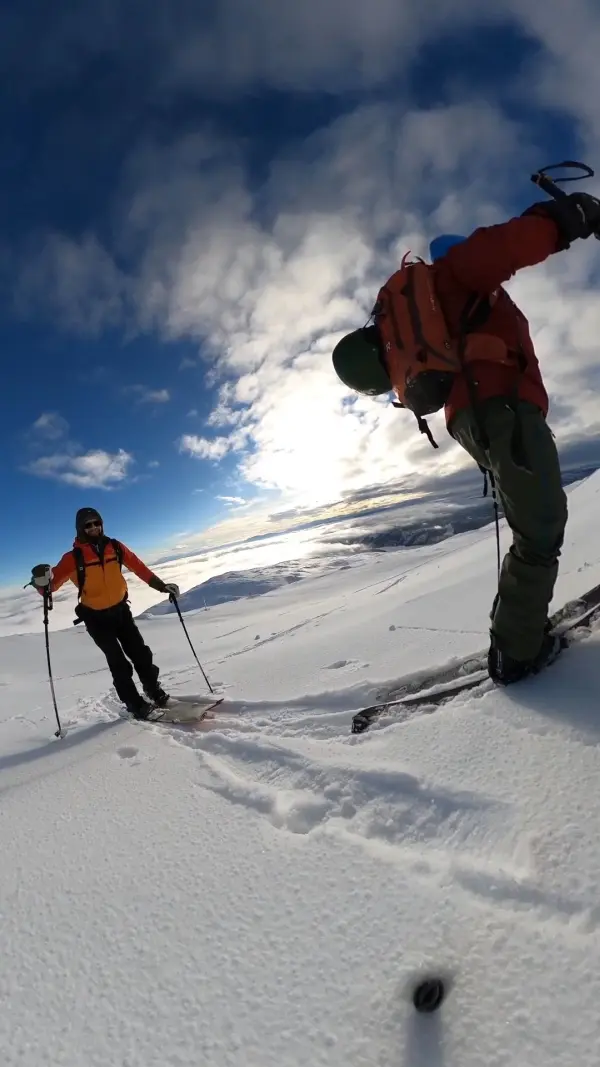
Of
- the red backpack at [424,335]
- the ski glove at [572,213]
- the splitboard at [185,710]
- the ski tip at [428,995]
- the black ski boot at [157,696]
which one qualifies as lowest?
the splitboard at [185,710]

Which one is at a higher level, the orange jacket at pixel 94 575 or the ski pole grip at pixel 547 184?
the ski pole grip at pixel 547 184

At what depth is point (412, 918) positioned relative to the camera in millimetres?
1262

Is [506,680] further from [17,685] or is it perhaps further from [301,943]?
[17,685]

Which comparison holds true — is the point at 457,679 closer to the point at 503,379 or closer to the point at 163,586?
the point at 503,379

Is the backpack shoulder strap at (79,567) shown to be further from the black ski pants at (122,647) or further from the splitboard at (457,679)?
the splitboard at (457,679)

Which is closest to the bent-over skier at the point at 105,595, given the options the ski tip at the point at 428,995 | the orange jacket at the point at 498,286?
the orange jacket at the point at 498,286

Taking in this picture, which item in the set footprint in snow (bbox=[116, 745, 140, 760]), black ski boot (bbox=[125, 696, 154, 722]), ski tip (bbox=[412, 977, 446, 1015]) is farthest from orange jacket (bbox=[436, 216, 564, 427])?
black ski boot (bbox=[125, 696, 154, 722])

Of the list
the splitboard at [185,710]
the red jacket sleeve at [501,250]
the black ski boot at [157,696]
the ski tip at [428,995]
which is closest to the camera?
the ski tip at [428,995]

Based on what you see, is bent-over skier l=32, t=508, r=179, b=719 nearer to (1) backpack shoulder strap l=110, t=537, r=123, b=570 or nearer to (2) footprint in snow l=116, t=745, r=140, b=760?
(1) backpack shoulder strap l=110, t=537, r=123, b=570

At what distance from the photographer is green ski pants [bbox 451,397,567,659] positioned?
2283 millimetres

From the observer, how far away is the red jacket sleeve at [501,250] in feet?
7.33

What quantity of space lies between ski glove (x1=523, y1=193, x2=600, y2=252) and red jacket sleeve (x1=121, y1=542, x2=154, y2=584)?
465 centimetres

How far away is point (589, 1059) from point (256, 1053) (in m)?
0.64

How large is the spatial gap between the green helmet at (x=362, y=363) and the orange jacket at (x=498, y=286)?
42 centimetres
